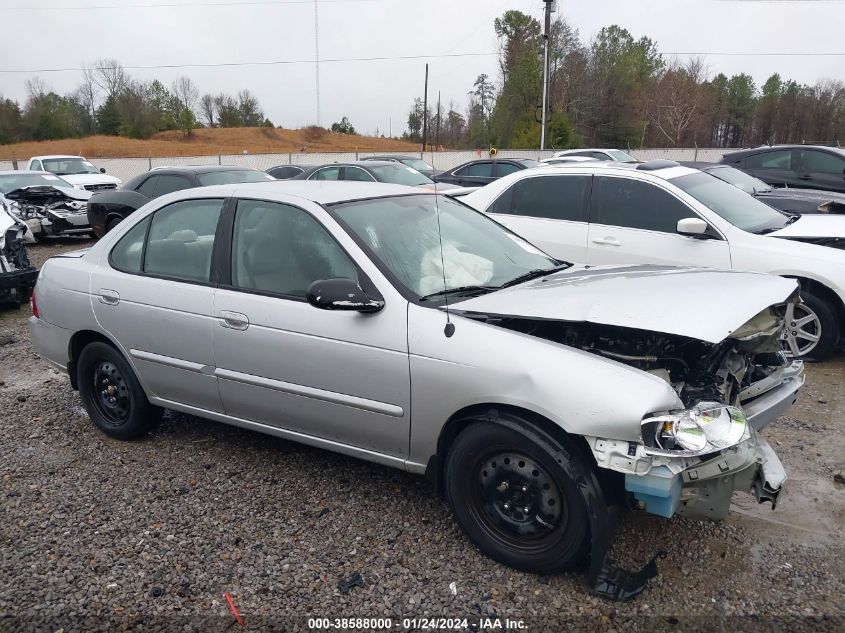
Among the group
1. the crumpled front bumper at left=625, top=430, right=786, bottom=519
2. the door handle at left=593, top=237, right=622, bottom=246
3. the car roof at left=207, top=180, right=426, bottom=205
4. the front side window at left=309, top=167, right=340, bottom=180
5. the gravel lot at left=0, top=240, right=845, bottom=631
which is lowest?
the gravel lot at left=0, top=240, right=845, bottom=631

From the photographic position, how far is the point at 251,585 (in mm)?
2998

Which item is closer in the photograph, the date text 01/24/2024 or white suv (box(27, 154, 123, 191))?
the date text 01/24/2024

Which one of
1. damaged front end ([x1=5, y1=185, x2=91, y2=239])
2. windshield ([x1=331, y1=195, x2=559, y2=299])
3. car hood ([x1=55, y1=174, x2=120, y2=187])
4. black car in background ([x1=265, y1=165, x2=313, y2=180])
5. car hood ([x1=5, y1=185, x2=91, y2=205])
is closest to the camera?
windshield ([x1=331, y1=195, x2=559, y2=299])

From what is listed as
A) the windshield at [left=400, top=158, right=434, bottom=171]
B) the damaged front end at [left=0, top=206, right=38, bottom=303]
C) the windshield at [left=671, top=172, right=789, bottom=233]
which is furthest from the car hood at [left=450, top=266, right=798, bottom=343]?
the windshield at [left=400, top=158, right=434, bottom=171]

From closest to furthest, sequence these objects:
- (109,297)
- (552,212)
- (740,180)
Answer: (109,297) → (552,212) → (740,180)

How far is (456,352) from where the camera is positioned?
3010 mm

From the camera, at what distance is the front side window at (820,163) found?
11336 millimetres

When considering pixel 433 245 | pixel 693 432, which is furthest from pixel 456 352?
pixel 693 432

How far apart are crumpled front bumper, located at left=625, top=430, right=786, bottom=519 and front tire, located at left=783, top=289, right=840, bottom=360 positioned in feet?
10.6

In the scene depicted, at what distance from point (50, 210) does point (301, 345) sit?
41.3ft

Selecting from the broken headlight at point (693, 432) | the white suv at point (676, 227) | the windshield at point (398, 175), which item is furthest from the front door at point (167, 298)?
the windshield at point (398, 175)

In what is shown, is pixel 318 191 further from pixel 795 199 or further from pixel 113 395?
pixel 795 199

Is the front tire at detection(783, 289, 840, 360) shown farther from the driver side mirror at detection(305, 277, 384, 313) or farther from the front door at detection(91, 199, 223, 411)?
the front door at detection(91, 199, 223, 411)

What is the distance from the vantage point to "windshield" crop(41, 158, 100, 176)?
19016 millimetres
